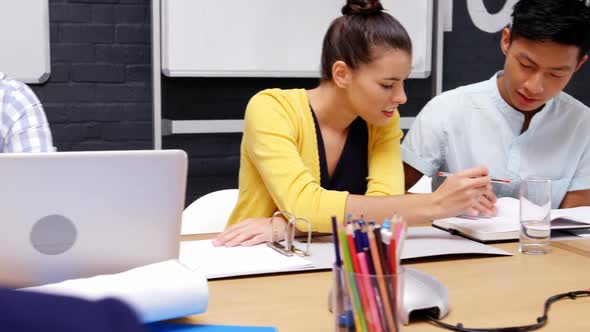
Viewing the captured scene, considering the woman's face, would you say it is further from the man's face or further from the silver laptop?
the silver laptop

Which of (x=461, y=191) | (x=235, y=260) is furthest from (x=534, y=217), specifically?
(x=235, y=260)

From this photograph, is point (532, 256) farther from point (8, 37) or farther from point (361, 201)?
point (8, 37)

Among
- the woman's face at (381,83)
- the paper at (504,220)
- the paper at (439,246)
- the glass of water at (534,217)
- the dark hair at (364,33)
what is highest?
the dark hair at (364,33)

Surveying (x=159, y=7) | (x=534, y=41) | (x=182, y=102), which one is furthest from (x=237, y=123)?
(x=534, y=41)

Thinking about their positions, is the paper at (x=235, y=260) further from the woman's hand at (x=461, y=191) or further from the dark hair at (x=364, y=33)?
the dark hair at (x=364, y=33)

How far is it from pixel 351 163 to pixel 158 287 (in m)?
0.89

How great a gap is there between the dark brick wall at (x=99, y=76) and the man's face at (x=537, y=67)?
1.79 m

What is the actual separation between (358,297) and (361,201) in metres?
0.69

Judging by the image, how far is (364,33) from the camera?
1.54m

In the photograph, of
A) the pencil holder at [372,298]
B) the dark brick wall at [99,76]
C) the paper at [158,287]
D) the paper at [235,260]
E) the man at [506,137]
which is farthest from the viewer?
the dark brick wall at [99,76]

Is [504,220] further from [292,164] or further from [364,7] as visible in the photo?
[364,7]

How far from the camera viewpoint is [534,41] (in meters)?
1.63

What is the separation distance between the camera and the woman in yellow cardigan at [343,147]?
1.36m

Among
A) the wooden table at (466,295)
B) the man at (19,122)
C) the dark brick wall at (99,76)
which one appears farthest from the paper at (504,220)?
Answer: the dark brick wall at (99,76)
